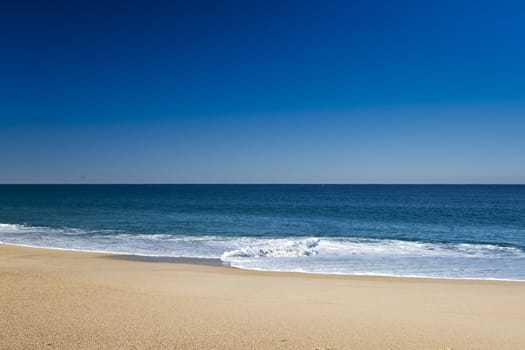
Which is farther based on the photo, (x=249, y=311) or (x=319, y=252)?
(x=319, y=252)

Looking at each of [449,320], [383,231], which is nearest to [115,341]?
[449,320]

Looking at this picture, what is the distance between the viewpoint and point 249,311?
405 inches

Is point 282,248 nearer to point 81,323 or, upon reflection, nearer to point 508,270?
point 508,270

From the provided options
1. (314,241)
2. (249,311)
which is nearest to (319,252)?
(314,241)

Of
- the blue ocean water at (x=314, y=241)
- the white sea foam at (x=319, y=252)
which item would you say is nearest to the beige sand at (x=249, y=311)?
the white sea foam at (x=319, y=252)

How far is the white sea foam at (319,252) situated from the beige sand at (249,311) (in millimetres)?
2583

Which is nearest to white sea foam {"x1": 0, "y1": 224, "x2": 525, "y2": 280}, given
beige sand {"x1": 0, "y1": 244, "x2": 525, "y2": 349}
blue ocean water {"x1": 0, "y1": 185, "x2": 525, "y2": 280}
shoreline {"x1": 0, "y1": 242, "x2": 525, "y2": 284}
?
blue ocean water {"x1": 0, "y1": 185, "x2": 525, "y2": 280}

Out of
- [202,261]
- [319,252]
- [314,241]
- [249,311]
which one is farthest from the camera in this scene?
[314,241]

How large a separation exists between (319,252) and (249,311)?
13.4 metres

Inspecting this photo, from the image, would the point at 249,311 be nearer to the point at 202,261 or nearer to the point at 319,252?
the point at 202,261

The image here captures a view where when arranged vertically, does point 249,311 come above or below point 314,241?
above

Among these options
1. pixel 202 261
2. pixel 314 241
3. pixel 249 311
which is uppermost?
pixel 249 311

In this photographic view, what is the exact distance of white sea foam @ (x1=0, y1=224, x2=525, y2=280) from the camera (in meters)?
17.9

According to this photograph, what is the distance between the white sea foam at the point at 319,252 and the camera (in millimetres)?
17875
